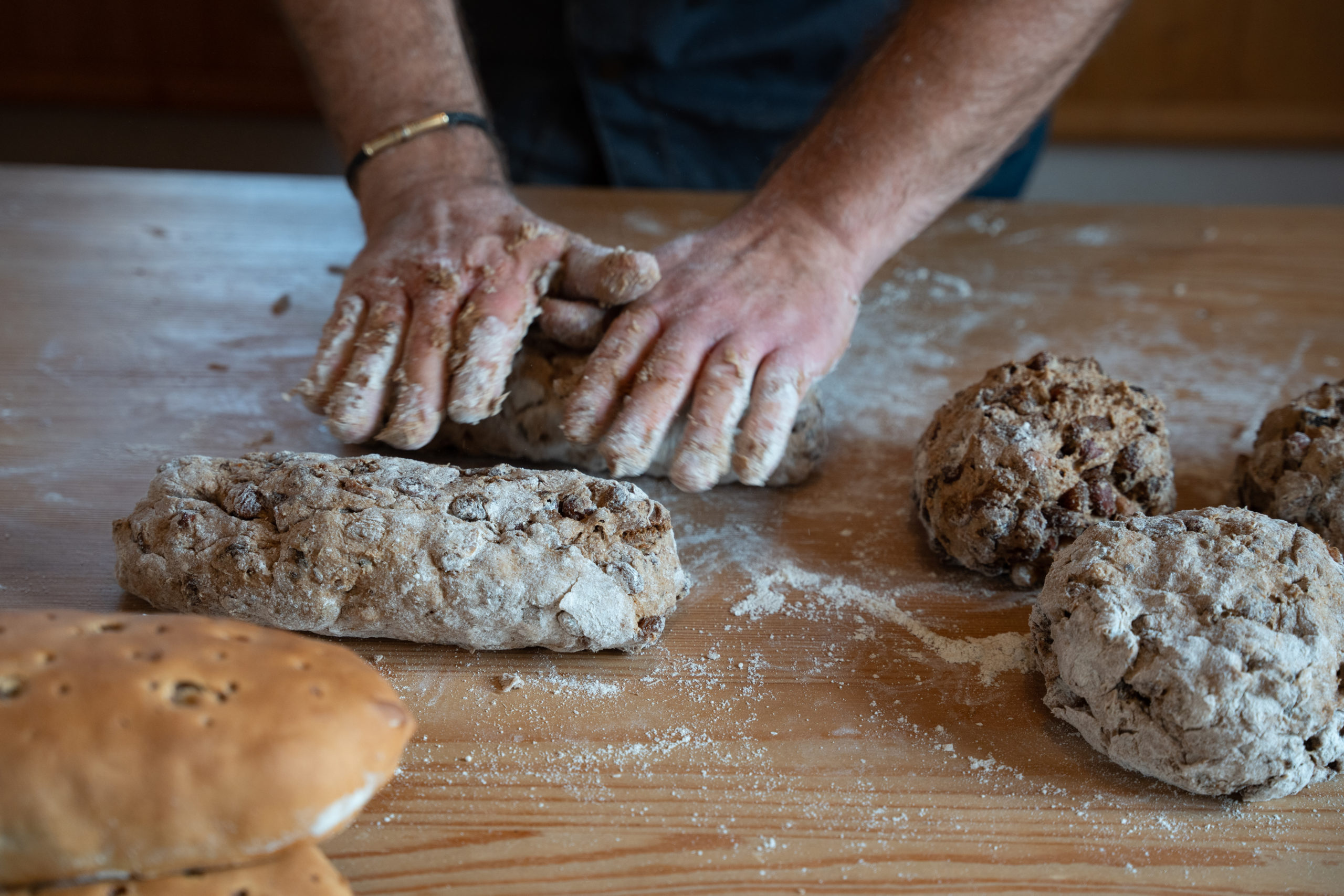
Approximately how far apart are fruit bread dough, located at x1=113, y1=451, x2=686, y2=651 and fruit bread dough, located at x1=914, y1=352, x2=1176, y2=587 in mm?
376

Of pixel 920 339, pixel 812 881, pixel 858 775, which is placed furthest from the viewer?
pixel 920 339

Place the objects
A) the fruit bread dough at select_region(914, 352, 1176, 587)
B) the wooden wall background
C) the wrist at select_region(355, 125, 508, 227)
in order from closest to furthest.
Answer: the fruit bread dough at select_region(914, 352, 1176, 587) < the wrist at select_region(355, 125, 508, 227) < the wooden wall background

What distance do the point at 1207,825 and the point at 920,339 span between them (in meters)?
1.01

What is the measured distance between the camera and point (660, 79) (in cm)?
214

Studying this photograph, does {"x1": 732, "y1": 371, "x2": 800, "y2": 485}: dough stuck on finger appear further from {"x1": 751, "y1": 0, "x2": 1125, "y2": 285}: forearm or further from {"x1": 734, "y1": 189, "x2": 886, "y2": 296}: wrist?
{"x1": 751, "y1": 0, "x2": 1125, "y2": 285}: forearm

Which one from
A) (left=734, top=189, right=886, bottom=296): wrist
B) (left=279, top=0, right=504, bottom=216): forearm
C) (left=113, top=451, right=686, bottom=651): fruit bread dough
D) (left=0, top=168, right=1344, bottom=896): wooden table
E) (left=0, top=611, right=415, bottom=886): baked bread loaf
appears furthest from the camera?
(left=279, top=0, right=504, bottom=216): forearm

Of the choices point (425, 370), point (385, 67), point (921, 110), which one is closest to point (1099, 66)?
point (921, 110)

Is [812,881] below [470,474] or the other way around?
below

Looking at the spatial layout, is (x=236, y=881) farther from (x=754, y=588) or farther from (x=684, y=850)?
(x=754, y=588)

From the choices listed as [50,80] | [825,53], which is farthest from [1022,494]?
[50,80]

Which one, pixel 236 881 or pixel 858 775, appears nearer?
pixel 236 881

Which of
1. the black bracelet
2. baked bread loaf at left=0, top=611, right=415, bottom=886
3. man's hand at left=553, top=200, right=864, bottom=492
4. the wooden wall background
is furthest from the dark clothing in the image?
the wooden wall background

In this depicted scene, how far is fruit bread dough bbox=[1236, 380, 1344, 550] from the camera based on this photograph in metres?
1.25

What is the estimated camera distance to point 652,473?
4.79 feet
